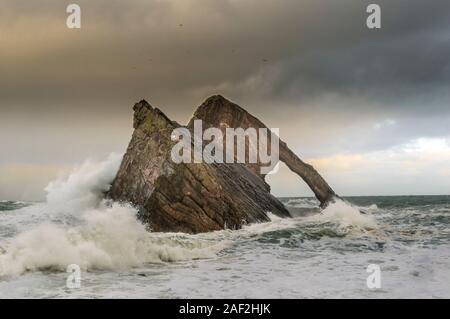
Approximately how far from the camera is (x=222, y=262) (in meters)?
11.1

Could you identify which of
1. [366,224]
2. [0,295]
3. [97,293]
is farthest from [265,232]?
[0,295]

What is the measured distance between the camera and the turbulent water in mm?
8234

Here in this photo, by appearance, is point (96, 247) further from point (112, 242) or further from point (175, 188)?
point (175, 188)

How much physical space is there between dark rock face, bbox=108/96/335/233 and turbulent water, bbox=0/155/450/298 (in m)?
0.88

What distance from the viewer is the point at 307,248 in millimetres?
13359

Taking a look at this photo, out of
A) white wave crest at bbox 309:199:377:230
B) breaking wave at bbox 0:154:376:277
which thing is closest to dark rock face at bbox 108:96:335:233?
breaking wave at bbox 0:154:376:277

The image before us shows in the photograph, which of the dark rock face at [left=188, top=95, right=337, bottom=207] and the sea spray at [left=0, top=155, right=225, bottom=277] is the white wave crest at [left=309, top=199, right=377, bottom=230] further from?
the sea spray at [left=0, top=155, right=225, bottom=277]

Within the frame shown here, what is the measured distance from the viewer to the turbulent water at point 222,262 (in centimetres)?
823

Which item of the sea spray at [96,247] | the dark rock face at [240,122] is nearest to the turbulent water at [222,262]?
the sea spray at [96,247]

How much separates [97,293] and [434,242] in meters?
11.3
